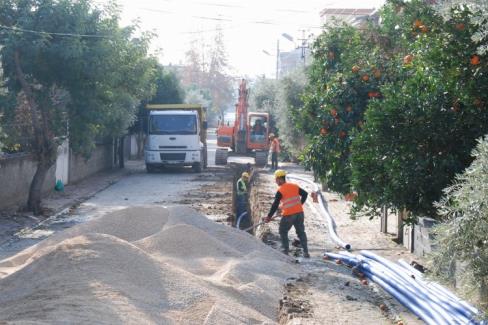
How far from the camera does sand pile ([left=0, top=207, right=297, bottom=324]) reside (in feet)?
29.5

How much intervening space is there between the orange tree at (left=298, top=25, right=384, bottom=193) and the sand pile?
2.63 meters

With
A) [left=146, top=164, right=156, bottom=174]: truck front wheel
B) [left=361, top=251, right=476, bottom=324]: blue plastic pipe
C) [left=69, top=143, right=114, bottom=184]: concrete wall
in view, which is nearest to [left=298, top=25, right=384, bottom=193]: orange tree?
[left=361, top=251, right=476, bottom=324]: blue plastic pipe

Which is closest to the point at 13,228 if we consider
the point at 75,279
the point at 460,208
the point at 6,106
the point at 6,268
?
the point at 6,106

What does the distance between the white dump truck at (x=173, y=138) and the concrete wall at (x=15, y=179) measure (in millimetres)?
11822

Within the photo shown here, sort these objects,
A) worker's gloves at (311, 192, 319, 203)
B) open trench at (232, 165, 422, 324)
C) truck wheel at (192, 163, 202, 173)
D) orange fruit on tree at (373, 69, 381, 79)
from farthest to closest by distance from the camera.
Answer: truck wheel at (192, 163, 202, 173) → worker's gloves at (311, 192, 319, 203) → orange fruit on tree at (373, 69, 381, 79) → open trench at (232, 165, 422, 324)

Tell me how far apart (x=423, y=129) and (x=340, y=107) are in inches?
180

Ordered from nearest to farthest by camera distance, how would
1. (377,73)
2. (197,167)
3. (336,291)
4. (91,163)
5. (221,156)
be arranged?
(336,291), (377,73), (91,163), (197,167), (221,156)

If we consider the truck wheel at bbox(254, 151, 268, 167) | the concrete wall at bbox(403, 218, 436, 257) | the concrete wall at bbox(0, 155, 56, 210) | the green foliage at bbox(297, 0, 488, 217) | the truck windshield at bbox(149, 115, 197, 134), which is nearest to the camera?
the green foliage at bbox(297, 0, 488, 217)

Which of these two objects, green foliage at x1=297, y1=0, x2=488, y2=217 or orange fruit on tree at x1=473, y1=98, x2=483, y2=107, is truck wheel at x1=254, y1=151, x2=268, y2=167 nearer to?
green foliage at x1=297, y1=0, x2=488, y2=217

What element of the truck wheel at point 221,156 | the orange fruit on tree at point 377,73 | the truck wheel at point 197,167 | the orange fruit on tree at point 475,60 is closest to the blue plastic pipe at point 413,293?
the orange fruit on tree at point 475,60

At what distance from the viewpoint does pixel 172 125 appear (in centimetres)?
3616

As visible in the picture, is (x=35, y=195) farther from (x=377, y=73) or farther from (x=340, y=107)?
(x=377, y=73)

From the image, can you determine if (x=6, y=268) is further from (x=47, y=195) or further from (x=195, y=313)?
(x=47, y=195)

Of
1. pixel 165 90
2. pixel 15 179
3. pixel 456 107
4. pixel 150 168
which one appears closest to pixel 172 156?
pixel 150 168
